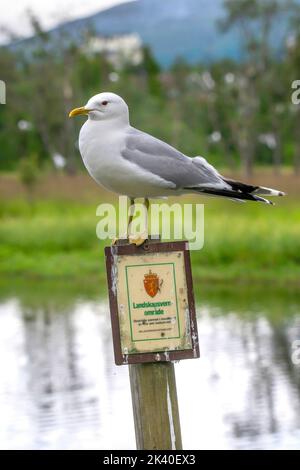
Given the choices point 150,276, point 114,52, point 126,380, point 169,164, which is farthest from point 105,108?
point 114,52

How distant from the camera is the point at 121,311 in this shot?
4684mm

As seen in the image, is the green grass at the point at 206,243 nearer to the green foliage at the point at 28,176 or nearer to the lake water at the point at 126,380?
the lake water at the point at 126,380

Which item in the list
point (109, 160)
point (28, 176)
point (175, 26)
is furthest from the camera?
point (175, 26)

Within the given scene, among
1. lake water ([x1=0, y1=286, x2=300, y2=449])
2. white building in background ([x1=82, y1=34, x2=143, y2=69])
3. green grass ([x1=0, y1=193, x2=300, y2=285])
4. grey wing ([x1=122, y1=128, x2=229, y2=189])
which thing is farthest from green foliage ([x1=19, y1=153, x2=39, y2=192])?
grey wing ([x1=122, y1=128, x2=229, y2=189])

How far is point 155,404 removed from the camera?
15.4 ft

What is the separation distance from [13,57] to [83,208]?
19807 mm

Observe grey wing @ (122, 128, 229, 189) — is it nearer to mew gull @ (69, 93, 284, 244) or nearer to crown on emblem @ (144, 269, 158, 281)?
mew gull @ (69, 93, 284, 244)

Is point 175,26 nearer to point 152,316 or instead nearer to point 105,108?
point 105,108

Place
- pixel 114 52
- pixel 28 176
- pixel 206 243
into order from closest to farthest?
pixel 206 243, pixel 28 176, pixel 114 52

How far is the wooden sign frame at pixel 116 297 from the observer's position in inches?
184

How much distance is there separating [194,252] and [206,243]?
0.22 m
